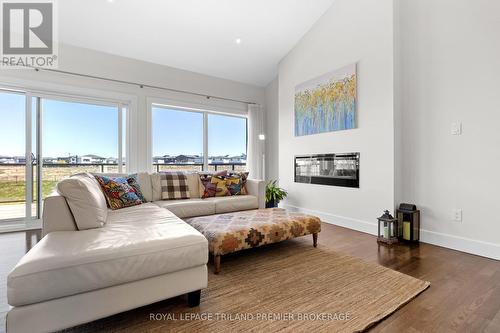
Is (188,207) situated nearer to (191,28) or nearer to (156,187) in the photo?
(156,187)

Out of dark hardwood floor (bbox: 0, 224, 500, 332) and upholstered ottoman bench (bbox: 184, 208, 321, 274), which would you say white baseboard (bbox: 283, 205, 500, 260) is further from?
upholstered ottoman bench (bbox: 184, 208, 321, 274)

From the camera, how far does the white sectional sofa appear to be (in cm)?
111

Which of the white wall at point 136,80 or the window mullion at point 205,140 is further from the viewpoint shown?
the window mullion at point 205,140

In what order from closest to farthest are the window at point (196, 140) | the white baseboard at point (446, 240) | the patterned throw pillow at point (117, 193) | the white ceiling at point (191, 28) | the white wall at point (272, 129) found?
the white baseboard at point (446, 240)
the patterned throw pillow at point (117, 193)
the white ceiling at point (191, 28)
the window at point (196, 140)
the white wall at point (272, 129)

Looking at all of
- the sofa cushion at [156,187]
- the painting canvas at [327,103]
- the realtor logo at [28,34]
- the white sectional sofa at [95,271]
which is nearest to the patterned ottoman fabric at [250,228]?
the white sectional sofa at [95,271]

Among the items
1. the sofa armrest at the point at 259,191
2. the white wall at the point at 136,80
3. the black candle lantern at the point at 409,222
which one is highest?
the white wall at the point at 136,80

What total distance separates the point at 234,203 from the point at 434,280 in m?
2.27

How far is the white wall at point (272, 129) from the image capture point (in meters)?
5.14

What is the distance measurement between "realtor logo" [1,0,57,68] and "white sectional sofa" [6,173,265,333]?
278 centimetres

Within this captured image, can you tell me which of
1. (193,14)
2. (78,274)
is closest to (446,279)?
(78,274)

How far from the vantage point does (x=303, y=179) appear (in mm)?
4113

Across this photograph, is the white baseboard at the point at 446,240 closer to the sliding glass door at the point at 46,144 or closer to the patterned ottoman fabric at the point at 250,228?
the patterned ottoman fabric at the point at 250,228

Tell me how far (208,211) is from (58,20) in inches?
125

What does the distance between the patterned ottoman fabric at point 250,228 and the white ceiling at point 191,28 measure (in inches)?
111
